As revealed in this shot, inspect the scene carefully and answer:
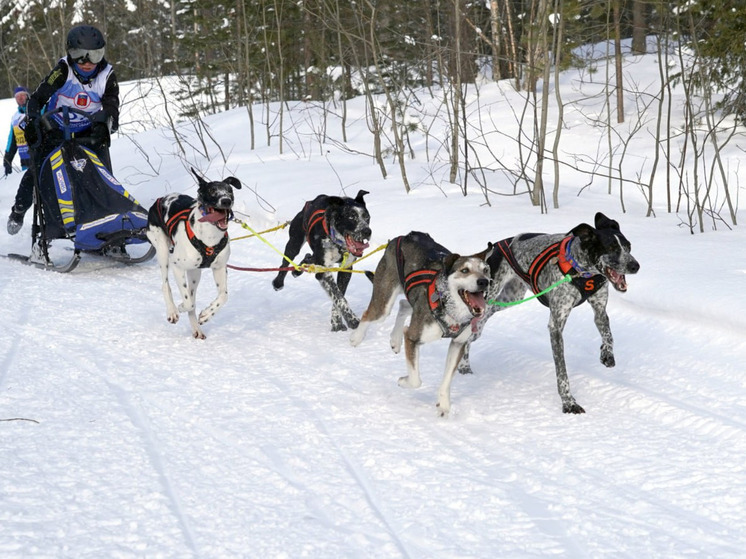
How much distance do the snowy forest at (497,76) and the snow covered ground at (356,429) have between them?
7.08 feet

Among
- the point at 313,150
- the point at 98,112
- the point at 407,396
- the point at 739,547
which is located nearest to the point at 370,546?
the point at 739,547

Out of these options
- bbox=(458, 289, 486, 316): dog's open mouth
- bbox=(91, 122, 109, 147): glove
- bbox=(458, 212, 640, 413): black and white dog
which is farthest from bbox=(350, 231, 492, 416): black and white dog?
bbox=(91, 122, 109, 147): glove

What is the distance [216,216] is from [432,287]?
1.84 metres

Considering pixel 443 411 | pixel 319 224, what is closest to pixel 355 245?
pixel 319 224

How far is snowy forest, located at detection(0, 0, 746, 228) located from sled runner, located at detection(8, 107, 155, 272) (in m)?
3.53

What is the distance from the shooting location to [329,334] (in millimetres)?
5738

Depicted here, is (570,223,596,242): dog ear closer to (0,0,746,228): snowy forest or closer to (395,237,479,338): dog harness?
(395,237,479,338): dog harness

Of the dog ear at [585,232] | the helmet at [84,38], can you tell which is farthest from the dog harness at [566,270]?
the helmet at [84,38]

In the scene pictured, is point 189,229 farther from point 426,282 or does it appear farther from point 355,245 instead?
point 426,282

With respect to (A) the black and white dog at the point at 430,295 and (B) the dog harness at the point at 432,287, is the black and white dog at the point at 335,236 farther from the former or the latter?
(B) the dog harness at the point at 432,287

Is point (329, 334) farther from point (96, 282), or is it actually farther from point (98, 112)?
point (98, 112)

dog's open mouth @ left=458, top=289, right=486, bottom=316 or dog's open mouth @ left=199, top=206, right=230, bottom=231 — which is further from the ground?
dog's open mouth @ left=199, top=206, right=230, bottom=231

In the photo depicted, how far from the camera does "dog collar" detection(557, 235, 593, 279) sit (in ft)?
14.0

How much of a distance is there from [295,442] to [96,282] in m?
4.12
